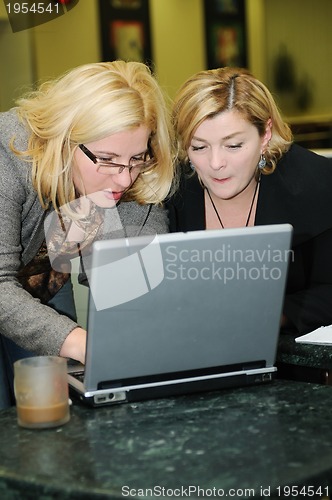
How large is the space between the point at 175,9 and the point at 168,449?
10.7 ft

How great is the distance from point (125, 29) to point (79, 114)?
224cm

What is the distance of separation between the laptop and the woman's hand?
96 mm

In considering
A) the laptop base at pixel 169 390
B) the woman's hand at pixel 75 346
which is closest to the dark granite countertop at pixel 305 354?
the laptop base at pixel 169 390

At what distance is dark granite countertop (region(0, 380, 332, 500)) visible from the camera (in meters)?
0.92

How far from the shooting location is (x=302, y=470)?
95cm

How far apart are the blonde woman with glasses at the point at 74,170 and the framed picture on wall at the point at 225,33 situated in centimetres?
239

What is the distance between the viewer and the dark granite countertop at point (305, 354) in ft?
4.83

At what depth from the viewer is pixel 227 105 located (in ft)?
6.20

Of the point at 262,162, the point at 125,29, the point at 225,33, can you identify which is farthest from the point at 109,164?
the point at 225,33

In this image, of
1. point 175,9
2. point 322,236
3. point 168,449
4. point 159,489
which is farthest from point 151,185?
point 175,9

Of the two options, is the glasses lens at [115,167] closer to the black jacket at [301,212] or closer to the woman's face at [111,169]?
the woman's face at [111,169]

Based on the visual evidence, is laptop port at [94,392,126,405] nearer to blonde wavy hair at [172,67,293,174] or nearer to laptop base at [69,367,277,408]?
laptop base at [69,367,277,408]

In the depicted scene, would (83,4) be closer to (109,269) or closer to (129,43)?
(129,43)

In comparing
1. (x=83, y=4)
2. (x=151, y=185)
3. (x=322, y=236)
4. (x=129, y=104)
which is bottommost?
(x=322, y=236)
